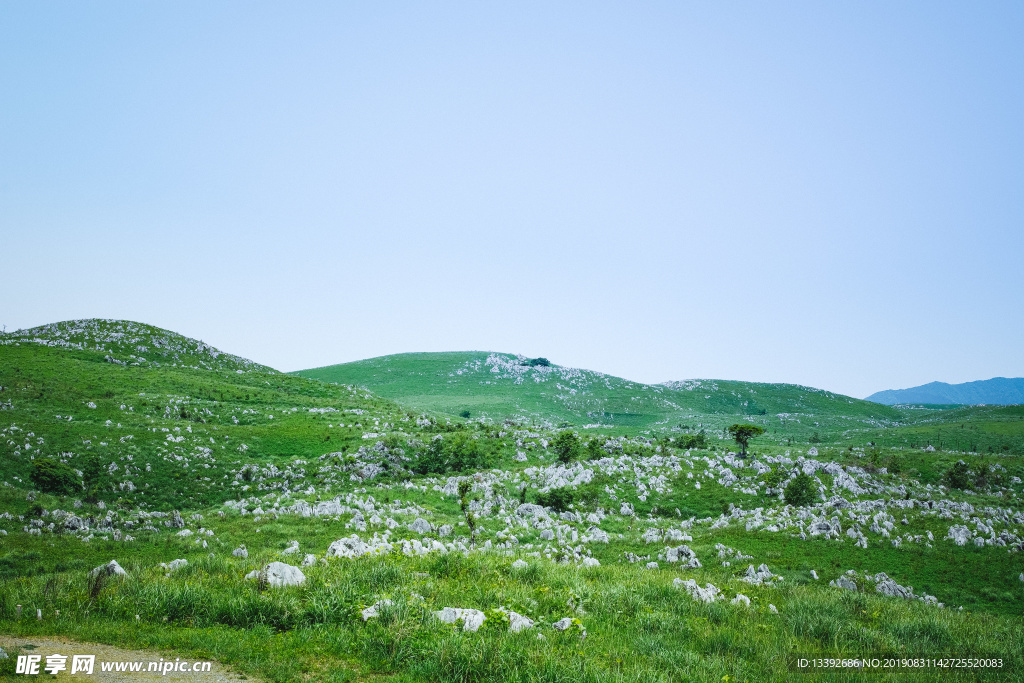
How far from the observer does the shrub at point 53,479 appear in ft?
93.5

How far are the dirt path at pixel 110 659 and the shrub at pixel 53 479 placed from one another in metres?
27.8

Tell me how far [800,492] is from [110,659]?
36504mm

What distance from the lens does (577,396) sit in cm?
13025

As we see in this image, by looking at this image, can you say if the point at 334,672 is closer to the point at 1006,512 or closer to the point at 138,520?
the point at 138,520

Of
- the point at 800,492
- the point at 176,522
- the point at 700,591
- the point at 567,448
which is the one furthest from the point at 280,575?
the point at 567,448

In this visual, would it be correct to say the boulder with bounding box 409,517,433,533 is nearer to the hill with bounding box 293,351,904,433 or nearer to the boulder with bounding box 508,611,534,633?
the boulder with bounding box 508,611,534,633

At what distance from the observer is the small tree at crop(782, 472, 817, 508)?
32062mm

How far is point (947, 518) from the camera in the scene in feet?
87.6

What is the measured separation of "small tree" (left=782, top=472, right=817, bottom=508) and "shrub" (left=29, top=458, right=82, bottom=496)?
151 ft

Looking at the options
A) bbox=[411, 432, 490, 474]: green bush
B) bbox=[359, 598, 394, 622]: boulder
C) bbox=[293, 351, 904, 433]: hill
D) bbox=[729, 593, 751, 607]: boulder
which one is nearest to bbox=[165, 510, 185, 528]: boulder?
bbox=[411, 432, 490, 474]: green bush

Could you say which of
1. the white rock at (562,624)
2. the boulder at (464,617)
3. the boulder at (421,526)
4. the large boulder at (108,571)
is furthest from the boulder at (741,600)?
the boulder at (421,526)

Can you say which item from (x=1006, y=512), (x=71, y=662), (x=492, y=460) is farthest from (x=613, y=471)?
(x=71, y=662)

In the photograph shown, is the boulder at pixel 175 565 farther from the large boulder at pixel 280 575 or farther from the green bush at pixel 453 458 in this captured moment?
the green bush at pixel 453 458

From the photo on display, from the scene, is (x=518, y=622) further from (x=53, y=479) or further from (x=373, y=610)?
(x=53, y=479)
